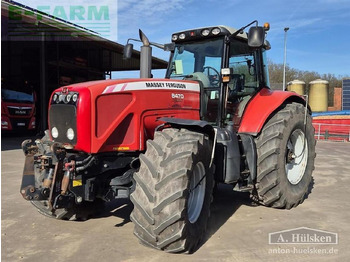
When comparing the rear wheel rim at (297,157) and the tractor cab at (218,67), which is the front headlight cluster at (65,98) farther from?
the rear wheel rim at (297,157)

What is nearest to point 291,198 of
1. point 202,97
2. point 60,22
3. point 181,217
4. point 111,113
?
point 202,97

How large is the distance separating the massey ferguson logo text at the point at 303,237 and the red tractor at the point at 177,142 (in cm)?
64

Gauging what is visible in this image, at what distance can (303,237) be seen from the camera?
3.67m

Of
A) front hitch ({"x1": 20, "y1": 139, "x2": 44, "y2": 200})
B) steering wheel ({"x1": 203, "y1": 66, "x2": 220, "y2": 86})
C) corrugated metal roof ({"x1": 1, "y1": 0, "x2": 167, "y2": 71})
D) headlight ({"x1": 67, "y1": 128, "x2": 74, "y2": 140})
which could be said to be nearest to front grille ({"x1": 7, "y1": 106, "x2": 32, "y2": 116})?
corrugated metal roof ({"x1": 1, "y1": 0, "x2": 167, "y2": 71})

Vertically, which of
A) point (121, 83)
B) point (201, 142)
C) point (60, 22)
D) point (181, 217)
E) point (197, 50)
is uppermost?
point (60, 22)

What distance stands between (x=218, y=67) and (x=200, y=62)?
10.8 inches

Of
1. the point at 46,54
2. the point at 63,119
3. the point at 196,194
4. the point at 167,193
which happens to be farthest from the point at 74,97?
the point at 46,54

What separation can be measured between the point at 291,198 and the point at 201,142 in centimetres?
204

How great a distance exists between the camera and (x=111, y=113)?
343 cm

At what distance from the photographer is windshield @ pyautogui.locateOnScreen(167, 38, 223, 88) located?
14.6ft

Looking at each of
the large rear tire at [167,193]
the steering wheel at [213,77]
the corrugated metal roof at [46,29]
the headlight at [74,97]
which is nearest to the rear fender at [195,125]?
the large rear tire at [167,193]

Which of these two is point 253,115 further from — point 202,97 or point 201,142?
point 201,142

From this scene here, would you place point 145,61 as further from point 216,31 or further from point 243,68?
point 243,68

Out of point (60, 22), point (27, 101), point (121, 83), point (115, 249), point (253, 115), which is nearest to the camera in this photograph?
point (115, 249)
